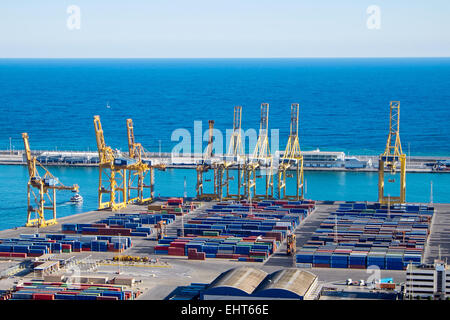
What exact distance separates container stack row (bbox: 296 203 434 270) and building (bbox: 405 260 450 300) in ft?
10.5

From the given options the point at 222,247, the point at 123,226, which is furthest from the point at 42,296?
the point at 123,226

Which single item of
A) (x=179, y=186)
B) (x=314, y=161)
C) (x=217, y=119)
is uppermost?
(x=217, y=119)

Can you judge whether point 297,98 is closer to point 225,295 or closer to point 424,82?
point 424,82

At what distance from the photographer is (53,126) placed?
391 ft

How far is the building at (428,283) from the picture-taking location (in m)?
36.7

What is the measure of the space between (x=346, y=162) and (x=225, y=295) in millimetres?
46467

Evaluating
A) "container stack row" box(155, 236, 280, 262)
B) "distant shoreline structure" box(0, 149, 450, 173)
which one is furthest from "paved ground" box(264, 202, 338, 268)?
"distant shoreline structure" box(0, 149, 450, 173)

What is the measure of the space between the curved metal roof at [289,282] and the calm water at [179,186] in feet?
90.2

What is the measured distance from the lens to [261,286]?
34.8m

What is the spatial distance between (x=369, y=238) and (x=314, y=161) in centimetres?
3136

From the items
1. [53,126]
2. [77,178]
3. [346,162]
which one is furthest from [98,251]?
[53,126]

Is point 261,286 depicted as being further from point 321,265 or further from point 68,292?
point 68,292
